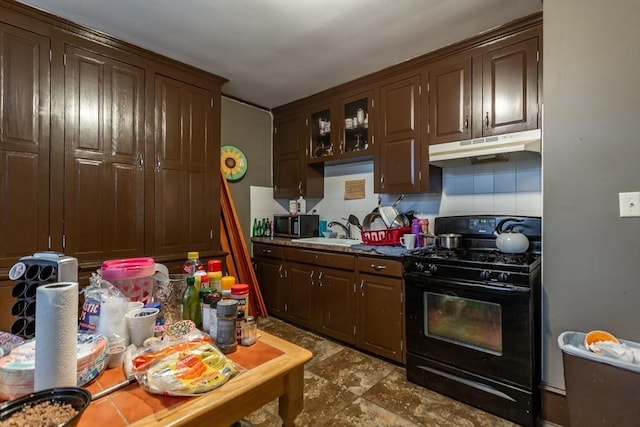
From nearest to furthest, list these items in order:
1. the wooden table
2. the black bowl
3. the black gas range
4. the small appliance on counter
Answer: the black bowl < the wooden table < the small appliance on counter < the black gas range

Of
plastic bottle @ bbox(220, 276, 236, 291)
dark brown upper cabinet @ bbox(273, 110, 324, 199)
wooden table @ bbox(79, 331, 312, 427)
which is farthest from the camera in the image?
dark brown upper cabinet @ bbox(273, 110, 324, 199)

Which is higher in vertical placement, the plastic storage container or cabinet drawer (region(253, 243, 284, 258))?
cabinet drawer (region(253, 243, 284, 258))

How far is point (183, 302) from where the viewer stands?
49.4 inches

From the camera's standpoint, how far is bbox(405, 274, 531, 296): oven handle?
5.76ft

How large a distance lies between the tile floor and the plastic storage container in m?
0.49

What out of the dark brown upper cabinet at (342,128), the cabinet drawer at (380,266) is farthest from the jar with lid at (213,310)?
the dark brown upper cabinet at (342,128)

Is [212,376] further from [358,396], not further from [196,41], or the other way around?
[196,41]

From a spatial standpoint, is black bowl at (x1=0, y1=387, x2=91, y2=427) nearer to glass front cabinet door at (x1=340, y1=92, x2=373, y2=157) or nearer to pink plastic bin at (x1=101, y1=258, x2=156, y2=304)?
pink plastic bin at (x1=101, y1=258, x2=156, y2=304)

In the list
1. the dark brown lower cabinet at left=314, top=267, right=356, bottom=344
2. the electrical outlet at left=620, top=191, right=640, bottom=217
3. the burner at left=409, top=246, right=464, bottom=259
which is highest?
the electrical outlet at left=620, top=191, right=640, bottom=217

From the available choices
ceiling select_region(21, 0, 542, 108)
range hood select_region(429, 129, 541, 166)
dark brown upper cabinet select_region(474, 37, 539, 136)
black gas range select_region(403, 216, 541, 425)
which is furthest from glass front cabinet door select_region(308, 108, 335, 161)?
black gas range select_region(403, 216, 541, 425)

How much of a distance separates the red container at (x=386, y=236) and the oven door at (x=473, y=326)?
0.61m

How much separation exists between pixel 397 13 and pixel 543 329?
2.18 m

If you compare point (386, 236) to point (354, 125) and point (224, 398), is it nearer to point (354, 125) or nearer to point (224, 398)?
point (354, 125)

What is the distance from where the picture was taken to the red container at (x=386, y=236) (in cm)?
278
